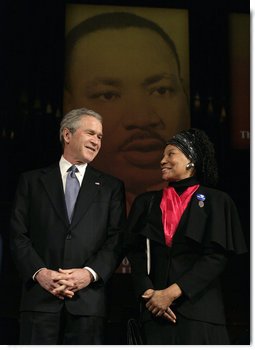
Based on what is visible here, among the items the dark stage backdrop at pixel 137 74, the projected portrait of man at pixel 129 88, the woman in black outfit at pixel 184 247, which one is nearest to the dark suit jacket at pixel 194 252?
the woman in black outfit at pixel 184 247

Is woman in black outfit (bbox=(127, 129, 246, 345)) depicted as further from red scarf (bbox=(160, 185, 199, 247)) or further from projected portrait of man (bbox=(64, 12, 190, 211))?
projected portrait of man (bbox=(64, 12, 190, 211))

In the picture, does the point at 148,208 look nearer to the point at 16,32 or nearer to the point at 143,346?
the point at 143,346

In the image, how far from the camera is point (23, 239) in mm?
3551

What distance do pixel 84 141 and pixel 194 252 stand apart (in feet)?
3.17

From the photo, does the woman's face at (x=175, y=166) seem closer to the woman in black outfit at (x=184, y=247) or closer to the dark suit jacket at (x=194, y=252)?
the woman in black outfit at (x=184, y=247)

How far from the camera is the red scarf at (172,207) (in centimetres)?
357

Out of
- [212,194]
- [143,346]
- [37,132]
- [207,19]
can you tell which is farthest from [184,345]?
[207,19]

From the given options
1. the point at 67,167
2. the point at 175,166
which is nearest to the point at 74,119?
the point at 67,167

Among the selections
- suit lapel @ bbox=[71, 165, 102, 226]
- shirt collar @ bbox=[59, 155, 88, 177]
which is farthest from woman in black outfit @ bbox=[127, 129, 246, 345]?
shirt collar @ bbox=[59, 155, 88, 177]

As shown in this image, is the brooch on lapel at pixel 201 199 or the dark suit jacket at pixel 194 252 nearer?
the dark suit jacket at pixel 194 252

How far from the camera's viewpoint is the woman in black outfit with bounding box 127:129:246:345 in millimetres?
3404

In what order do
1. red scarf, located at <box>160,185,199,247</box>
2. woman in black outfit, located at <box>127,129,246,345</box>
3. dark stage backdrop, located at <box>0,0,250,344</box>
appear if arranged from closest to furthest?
woman in black outfit, located at <box>127,129,246,345</box>
red scarf, located at <box>160,185,199,247</box>
dark stage backdrop, located at <box>0,0,250,344</box>

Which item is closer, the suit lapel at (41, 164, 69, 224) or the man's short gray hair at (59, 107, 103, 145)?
the suit lapel at (41, 164, 69, 224)

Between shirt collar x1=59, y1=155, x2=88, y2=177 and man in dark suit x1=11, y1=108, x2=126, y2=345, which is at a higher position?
shirt collar x1=59, y1=155, x2=88, y2=177
